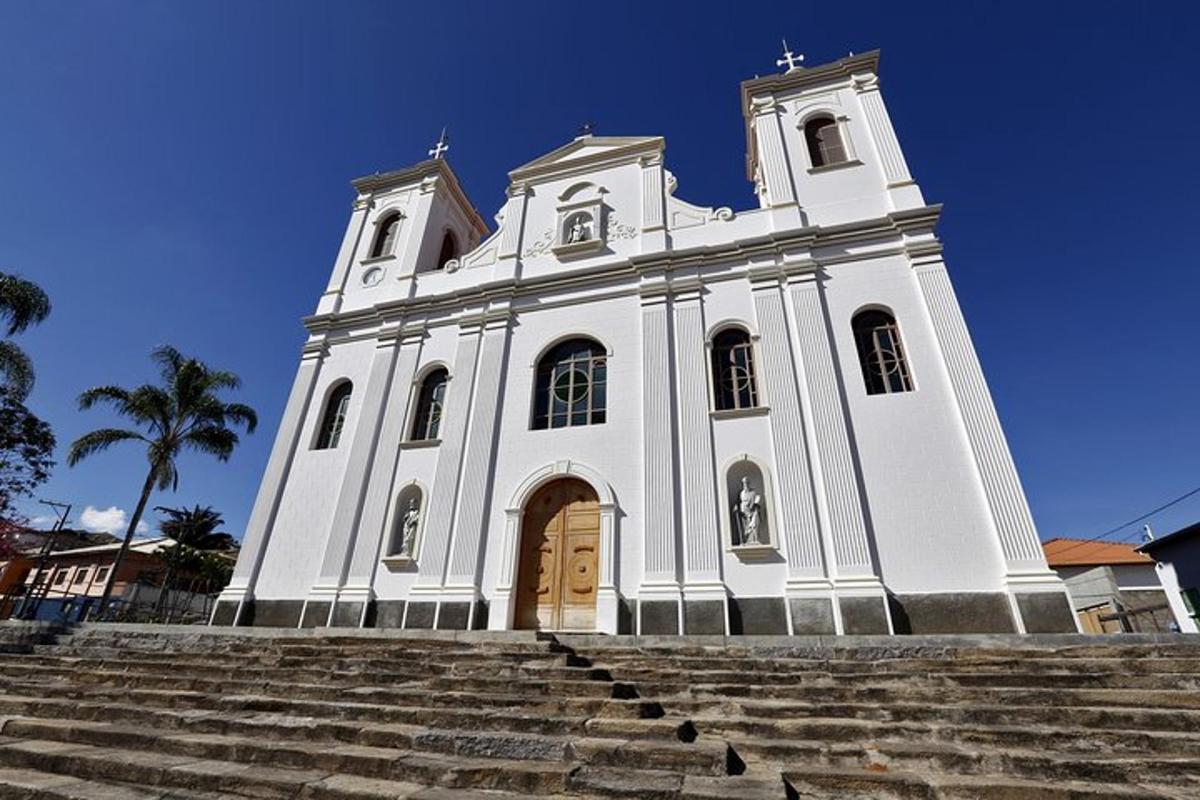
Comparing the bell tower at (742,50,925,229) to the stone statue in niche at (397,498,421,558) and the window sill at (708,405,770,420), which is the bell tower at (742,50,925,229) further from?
the stone statue in niche at (397,498,421,558)

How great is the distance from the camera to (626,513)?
900 centimetres

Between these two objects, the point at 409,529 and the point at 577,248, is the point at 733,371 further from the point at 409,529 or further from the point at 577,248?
the point at 409,529

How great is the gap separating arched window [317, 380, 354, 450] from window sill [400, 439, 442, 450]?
183cm

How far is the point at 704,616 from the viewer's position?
789 cm

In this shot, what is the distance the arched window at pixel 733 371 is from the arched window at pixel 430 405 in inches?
226

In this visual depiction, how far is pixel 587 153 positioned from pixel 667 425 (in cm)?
829

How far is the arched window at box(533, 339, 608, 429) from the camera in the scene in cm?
1035

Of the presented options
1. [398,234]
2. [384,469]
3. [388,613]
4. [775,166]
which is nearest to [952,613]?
[388,613]

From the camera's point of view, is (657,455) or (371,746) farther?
(657,455)

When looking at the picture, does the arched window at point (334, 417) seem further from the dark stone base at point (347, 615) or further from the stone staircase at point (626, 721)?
the stone staircase at point (626, 721)

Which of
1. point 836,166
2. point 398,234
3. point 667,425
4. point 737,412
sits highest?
point 398,234

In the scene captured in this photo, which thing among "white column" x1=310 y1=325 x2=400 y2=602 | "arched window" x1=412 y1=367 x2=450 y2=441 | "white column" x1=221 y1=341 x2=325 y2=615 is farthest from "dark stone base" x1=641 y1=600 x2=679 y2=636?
"white column" x1=221 y1=341 x2=325 y2=615

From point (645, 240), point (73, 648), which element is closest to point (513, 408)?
point (645, 240)

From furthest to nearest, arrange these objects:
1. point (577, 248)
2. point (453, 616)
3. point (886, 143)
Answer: point (577, 248), point (886, 143), point (453, 616)
